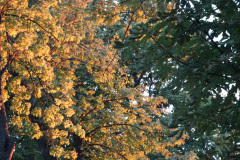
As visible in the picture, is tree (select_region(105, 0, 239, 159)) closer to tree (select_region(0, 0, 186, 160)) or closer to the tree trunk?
tree (select_region(0, 0, 186, 160))

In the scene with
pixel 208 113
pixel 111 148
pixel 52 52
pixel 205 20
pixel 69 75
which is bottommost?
pixel 208 113

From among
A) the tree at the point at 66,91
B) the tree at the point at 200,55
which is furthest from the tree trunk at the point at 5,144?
the tree at the point at 200,55

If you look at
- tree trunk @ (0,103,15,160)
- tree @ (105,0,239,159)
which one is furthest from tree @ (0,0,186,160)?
tree @ (105,0,239,159)

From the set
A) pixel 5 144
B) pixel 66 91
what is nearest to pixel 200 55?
pixel 5 144

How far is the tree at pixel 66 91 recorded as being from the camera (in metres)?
7.56

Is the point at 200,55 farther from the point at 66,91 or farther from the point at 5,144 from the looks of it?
the point at 66,91

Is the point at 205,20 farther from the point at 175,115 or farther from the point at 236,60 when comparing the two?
the point at 175,115

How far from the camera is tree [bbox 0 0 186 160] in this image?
298 inches

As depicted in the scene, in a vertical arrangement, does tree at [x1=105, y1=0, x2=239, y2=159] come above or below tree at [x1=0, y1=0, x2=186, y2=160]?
below

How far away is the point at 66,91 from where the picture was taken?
8.48 meters

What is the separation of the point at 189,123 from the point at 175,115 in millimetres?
367

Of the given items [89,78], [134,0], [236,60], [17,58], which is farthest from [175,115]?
[89,78]

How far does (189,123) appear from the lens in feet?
15.6

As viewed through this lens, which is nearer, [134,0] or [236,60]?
[236,60]
